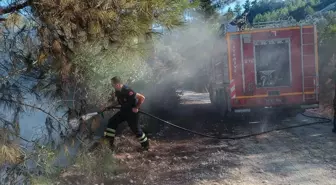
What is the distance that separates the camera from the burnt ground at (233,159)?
5.33 meters

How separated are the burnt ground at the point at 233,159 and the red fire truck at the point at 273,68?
83 centimetres

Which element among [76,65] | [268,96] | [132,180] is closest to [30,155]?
[76,65]

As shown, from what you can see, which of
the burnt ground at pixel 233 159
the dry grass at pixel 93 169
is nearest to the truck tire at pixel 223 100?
the burnt ground at pixel 233 159

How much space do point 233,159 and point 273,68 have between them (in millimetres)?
4187

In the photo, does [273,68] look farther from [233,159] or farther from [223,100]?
[233,159]

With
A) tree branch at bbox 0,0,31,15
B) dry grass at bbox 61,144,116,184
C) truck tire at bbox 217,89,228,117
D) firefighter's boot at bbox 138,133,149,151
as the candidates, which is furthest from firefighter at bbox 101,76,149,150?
truck tire at bbox 217,89,228,117

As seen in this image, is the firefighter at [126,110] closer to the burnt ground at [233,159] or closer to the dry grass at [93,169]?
the burnt ground at [233,159]

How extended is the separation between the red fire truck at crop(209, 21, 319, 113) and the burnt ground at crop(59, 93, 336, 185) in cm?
83

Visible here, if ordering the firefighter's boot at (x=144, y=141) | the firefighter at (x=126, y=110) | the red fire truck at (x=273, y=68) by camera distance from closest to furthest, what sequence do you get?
the firefighter at (x=126, y=110) → the firefighter's boot at (x=144, y=141) → the red fire truck at (x=273, y=68)

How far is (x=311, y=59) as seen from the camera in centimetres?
945

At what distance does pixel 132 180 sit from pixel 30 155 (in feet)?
8.06

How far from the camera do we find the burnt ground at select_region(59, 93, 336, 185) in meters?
5.33

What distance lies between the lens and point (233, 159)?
20.9 feet

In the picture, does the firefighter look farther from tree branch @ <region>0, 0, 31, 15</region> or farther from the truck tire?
the truck tire
